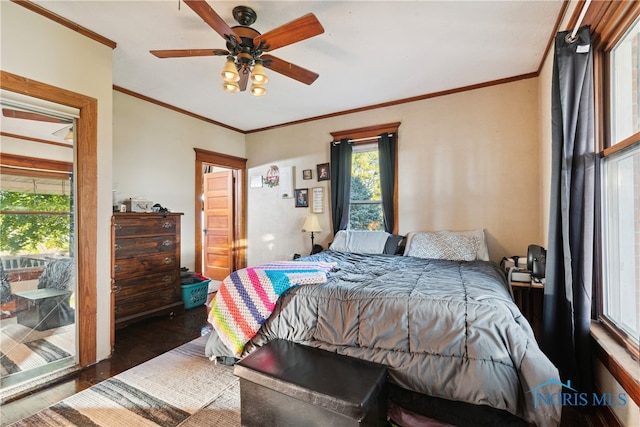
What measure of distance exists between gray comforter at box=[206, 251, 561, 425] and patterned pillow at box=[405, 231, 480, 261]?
99 centimetres

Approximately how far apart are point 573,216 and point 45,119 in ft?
12.0

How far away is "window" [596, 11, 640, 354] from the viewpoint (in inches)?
53.3

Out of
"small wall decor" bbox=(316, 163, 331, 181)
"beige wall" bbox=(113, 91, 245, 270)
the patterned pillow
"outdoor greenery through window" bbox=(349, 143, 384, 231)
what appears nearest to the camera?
the patterned pillow

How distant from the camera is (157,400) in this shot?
1.75 meters

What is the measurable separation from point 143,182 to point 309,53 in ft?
8.25

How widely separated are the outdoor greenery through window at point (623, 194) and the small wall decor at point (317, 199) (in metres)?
3.05

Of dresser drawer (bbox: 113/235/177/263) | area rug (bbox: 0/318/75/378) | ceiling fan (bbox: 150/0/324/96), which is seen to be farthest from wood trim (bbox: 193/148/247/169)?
area rug (bbox: 0/318/75/378)

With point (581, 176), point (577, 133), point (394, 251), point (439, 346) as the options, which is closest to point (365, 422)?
point (439, 346)

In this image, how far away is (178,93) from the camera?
11.2 feet

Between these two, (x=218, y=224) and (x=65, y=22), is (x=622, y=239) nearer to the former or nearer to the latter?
(x=65, y=22)

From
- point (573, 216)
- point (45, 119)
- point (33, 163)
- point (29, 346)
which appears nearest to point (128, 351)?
point (29, 346)

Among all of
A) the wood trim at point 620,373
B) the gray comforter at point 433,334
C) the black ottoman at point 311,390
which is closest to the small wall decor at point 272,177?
the gray comforter at point 433,334

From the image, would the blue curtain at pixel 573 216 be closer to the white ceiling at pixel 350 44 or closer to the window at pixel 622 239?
the window at pixel 622 239

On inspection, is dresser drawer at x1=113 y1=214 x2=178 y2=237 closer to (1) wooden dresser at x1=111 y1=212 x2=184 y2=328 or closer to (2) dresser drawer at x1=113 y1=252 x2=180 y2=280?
(1) wooden dresser at x1=111 y1=212 x2=184 y2=328
